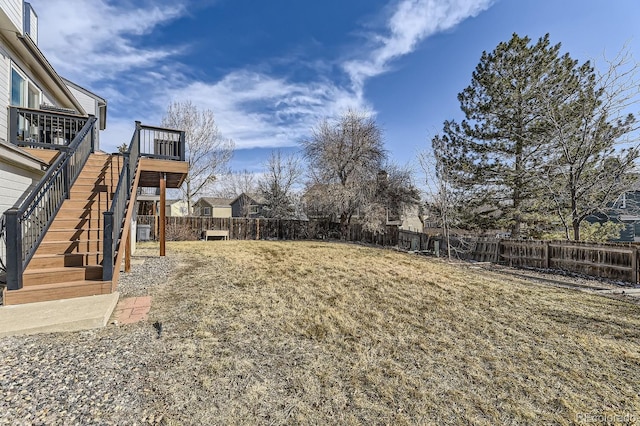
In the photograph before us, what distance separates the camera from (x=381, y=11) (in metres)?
9.84

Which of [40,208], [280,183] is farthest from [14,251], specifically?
[280,183]

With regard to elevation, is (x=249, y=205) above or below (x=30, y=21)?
below

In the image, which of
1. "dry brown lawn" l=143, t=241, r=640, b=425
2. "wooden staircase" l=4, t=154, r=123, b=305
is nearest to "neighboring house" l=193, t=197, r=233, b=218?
"wooden staircase" l=4, t=154, r=123, b=305

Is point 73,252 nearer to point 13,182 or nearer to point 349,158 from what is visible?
point 13,182

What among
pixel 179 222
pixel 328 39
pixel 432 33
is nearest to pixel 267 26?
pixel 328 39

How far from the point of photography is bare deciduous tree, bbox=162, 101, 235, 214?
2134 centimetres

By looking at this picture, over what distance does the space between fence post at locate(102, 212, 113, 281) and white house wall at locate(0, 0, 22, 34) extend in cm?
481

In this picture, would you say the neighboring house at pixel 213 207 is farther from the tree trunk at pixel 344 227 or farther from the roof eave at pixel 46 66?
the roof eave at pixel 46 66

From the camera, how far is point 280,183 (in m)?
26.5

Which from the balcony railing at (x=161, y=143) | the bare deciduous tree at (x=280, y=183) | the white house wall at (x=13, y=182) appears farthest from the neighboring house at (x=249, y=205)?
the white house wall at (x=13, y=182)

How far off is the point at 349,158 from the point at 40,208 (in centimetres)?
1575

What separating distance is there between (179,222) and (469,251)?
15914 mm

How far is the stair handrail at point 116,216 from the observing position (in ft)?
13.7

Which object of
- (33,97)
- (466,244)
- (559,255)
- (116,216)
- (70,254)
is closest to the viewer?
(70,254)
